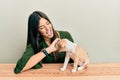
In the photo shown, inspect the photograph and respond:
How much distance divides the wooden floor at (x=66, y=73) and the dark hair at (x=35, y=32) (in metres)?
0.16

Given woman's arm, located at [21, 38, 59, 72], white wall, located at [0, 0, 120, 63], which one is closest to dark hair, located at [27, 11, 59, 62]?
woman's arm, located at [21, 38, 59, 72]

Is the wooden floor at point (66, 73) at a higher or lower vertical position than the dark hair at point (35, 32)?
lower

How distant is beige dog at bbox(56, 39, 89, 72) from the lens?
3.57 feet

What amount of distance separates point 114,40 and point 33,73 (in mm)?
737

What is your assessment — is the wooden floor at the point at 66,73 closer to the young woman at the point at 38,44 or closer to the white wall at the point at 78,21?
the young woman at the point at 38,44

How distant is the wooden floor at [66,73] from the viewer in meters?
1.06

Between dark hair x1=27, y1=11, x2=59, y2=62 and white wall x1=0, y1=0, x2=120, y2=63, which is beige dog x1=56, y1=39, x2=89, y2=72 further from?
white wall x1=0, y1=0, x2=120, y2=63

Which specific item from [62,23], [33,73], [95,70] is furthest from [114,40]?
[33,73]

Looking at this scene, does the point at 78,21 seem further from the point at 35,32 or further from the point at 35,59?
the point at 35,59

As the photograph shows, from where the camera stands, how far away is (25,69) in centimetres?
117

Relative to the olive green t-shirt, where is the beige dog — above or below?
above

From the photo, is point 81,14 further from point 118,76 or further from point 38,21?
point 118,76

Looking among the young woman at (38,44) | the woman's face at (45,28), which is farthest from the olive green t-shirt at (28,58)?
the woman's face at (45,28)

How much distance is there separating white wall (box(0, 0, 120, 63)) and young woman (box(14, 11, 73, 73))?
0.74 ft
